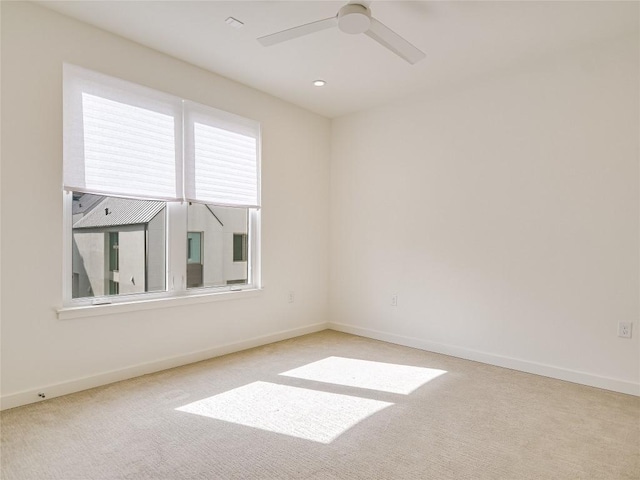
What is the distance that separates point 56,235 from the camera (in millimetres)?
2719

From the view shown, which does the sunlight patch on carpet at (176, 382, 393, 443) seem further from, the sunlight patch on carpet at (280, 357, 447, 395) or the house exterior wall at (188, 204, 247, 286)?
the house exterior wall at (188, 204, 247, 286)

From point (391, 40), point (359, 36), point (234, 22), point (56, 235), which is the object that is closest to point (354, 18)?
point (391, 40)

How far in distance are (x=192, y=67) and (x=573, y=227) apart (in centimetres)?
348

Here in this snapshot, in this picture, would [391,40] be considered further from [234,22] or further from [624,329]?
[624,329]

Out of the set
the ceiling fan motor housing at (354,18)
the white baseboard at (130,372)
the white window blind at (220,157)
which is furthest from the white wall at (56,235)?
the ceiling fan motor housing at (354,18)

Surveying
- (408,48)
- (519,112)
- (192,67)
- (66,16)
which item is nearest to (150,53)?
(192,67)

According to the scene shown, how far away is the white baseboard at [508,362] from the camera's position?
2979mm

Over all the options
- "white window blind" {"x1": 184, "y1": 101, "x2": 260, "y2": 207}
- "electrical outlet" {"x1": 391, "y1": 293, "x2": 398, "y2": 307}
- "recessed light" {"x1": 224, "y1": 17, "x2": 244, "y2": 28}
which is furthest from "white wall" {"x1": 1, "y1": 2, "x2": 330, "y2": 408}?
"electrical outlet" {"x1": 391, "y1": 293, "x2": 398, "y2": 307}

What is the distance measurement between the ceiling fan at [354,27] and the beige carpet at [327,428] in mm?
2376

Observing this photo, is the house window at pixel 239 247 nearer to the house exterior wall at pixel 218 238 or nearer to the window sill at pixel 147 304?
the house exterior wall at pixel 218 238

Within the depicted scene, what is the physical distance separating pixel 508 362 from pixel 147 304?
3.11 meters

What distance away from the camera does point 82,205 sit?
291cm

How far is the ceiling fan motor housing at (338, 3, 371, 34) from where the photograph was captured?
2.34 meters

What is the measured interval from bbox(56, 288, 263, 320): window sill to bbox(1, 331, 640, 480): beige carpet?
55cm
